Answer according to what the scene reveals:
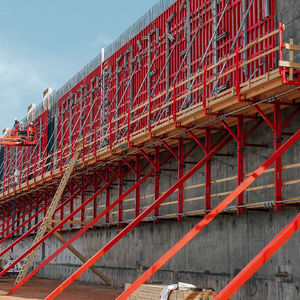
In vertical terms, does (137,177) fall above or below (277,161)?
above

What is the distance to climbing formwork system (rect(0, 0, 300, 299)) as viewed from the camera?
61.1 ft

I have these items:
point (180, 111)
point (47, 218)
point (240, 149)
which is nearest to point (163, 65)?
point (180, 111)

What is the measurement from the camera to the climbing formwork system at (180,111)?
61.1ft

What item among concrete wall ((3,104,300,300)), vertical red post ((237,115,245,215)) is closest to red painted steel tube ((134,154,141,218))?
concrete wall ((3,104,300,300))

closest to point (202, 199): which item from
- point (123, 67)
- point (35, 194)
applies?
point (123, 67)

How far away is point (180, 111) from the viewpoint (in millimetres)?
22578

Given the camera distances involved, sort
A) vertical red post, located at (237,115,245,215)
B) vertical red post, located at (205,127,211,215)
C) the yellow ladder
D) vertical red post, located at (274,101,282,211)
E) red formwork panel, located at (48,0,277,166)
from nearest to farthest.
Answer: vertical red post, located at (274,101,282,211) → vertical red post, located at (237,115,245,215) → vertical red post, located at (205,127,211,215) → red formwork panel, located at (48,0,277,166) → the yellow ladder

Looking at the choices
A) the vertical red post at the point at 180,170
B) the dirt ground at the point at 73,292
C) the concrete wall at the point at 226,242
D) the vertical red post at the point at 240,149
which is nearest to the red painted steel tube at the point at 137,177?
the concrete wall at the point at 226,242

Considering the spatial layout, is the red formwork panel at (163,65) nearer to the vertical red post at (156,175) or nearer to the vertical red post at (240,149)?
the vertical red post at (156,175)

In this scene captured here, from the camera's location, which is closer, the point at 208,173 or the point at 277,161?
the point at 277,161

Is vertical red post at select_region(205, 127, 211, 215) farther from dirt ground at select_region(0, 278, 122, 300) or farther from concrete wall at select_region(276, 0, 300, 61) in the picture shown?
dirt ground at select_region(0, 278, 122, 300)

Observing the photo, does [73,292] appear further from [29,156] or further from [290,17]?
[29,156]

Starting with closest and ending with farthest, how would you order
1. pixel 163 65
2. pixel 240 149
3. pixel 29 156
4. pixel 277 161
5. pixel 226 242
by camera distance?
pixel 277 161 → pixel 240 149 → pixel 226 242 → pixel 163 65 → pixel 29 156

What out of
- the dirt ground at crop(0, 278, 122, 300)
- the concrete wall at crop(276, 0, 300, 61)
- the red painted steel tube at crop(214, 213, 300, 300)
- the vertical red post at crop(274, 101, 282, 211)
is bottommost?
the dirt ground at crop(0, 278, 122, 300)
